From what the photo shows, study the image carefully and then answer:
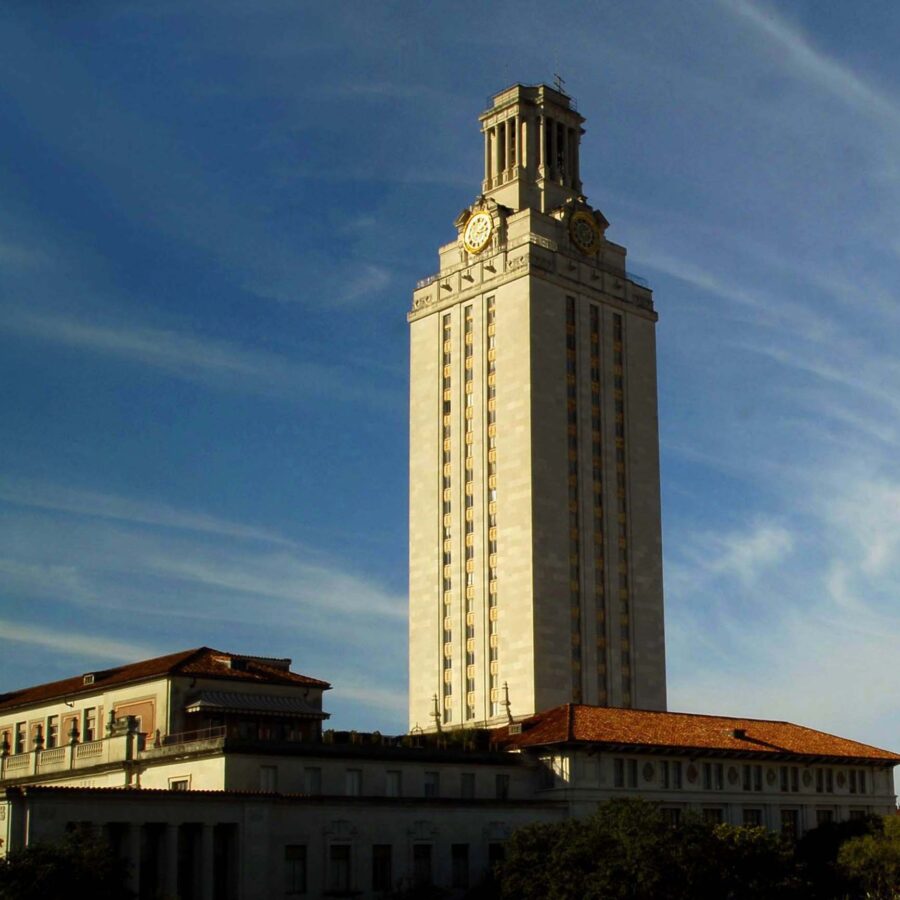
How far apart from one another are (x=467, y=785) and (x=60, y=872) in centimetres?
3037

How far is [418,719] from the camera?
141 metres

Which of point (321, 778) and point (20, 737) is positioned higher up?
point (20, 737)

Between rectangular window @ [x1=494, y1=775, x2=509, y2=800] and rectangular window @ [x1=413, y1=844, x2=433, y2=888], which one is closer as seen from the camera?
rectangular window @ [x1=413, y1=844, x2=433, y2=888]

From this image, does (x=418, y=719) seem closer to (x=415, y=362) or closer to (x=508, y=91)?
(x=415, y=362)

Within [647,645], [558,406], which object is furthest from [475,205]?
[647,645]

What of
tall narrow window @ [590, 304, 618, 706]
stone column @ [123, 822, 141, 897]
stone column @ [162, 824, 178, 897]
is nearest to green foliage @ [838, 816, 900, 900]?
stone column @ [162, 824, 178, 897]

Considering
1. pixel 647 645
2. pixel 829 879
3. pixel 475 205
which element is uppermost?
pixel 475 205

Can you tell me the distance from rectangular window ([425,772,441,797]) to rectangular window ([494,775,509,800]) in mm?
4026

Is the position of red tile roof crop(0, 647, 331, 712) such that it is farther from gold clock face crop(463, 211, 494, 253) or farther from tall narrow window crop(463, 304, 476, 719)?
gold clock face crop(463, 211, 494, 253)

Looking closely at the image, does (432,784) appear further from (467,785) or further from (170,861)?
(170,861)

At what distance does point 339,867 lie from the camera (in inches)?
3231

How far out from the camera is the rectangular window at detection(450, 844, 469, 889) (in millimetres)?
86875

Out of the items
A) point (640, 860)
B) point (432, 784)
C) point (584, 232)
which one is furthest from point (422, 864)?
point (584, 232)

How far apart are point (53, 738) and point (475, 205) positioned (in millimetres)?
74166
